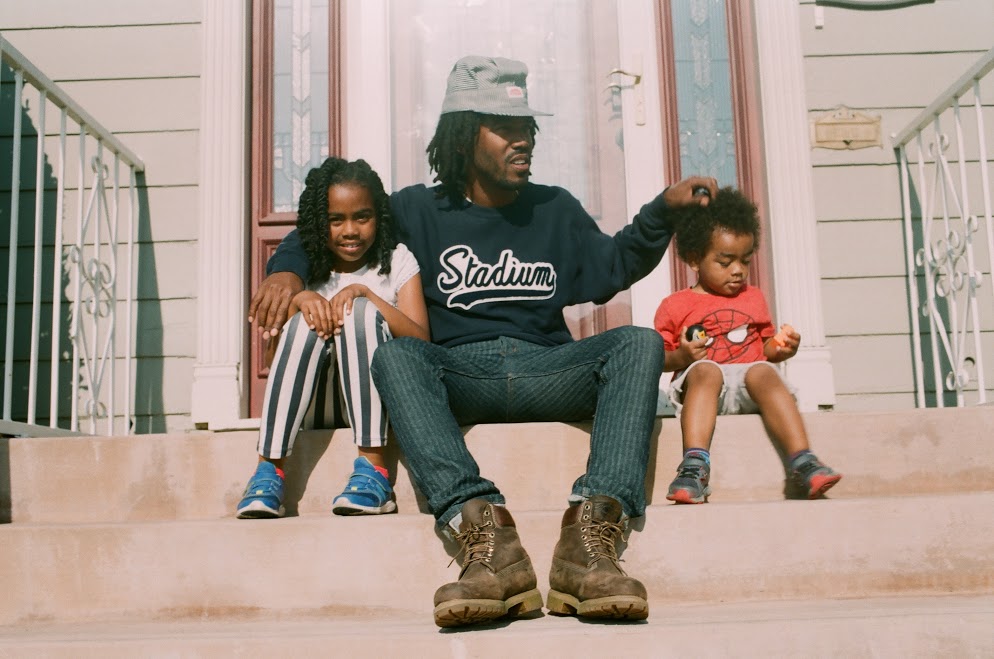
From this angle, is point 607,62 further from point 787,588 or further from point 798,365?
point 787,588

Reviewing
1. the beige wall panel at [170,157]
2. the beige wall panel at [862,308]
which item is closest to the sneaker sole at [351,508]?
the beige wall panel at [170,157]

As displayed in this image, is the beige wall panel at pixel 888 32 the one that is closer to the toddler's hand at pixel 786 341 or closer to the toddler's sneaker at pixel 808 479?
the toddler's hand at pixel 786 341

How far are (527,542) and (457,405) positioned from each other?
1.42ft

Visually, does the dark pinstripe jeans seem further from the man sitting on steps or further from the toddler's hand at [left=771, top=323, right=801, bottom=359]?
the toddler's hand at [left=771, top=323, right=801, bottom=359]

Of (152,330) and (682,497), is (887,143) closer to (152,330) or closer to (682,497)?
(682,497)

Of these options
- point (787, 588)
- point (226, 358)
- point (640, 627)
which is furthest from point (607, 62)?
point (640, 627)

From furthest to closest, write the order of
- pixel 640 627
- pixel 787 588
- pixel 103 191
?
pixel 103 191
pixel 787 588
pixel 640 627

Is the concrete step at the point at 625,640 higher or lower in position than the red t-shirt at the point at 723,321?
lower

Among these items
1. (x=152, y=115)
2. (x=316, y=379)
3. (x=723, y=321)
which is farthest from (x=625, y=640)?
(x=152, y=115)

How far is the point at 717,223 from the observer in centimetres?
279

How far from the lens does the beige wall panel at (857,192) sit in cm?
362

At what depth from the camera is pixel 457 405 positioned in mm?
2332

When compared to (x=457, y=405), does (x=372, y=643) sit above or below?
below

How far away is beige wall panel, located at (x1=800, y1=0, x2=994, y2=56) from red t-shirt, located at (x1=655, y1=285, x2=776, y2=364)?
1388mm
